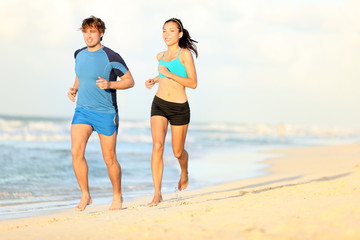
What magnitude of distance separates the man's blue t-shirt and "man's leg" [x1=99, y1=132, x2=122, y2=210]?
0.29m

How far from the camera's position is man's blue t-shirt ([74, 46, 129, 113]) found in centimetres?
579

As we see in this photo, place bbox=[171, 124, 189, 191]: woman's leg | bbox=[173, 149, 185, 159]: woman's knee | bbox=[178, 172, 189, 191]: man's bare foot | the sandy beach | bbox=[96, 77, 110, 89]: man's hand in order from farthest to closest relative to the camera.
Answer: bbox=[178, 172, 189, 191]: man's bare foot
bbox=[173, 149, 185, 159]: woman's knee
bbox=[171, 124, 189, 191]: woman's leg
bbox=[96, 77, 110, 89]: man's hand
the sandy beach

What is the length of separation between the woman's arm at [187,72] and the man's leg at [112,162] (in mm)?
830

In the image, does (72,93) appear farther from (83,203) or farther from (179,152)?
(179,152)

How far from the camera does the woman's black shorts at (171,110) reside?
6195mm

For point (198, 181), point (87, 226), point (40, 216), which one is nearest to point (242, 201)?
point (87, 226)

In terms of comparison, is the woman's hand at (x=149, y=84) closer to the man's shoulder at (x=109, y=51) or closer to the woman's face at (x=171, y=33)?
the woman's face at (x=171, y=33)

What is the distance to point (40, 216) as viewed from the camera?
6.13 m

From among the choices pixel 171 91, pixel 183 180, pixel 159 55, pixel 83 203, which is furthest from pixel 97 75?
pixel 183 180

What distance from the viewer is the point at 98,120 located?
19.1 feet

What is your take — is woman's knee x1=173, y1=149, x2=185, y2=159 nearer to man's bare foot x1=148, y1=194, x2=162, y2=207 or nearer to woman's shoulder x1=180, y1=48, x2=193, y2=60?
man's bare foot x1=148, y1=194, x2=162, y2=207

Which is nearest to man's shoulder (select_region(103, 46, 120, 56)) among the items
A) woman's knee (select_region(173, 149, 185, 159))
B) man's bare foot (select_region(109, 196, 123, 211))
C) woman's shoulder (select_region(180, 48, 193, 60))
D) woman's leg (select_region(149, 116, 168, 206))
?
woman's shoulder (select_region(180, 48, 193, 60))

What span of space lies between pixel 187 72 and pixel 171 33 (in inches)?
18.1

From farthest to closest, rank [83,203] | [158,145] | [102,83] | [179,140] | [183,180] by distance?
[183,180] → [179,140] → [158,145] → [83,203] → [102,83]
